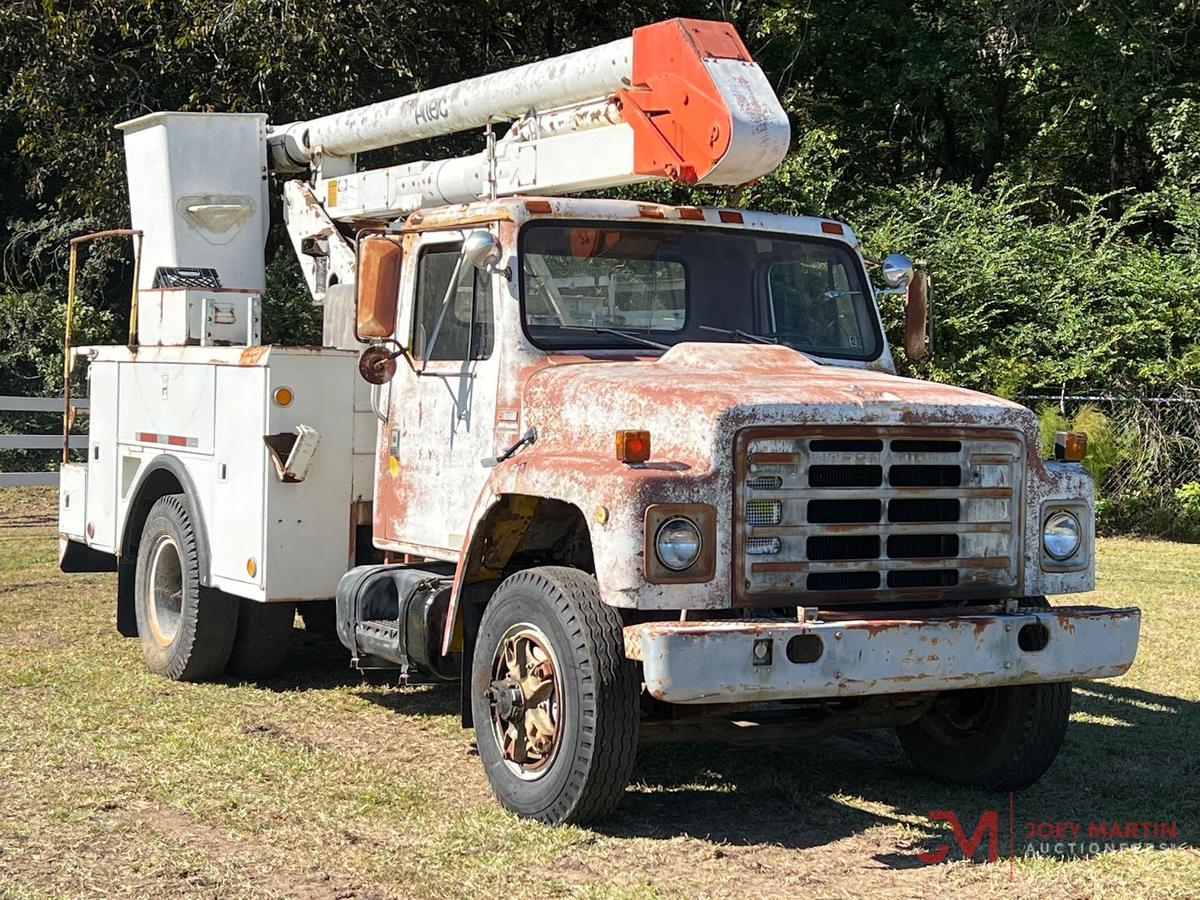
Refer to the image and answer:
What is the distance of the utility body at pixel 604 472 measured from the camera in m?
5.82

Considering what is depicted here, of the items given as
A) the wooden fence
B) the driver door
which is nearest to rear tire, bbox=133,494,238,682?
the driver door

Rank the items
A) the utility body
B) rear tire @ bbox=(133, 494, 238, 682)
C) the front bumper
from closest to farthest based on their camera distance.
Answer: the front bumper
the utility body
rear tire @ bbox=(133, 494, 238, 682)

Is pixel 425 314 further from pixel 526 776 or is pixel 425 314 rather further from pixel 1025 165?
pixel 1025 165

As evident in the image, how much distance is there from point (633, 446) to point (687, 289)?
1.69 meters

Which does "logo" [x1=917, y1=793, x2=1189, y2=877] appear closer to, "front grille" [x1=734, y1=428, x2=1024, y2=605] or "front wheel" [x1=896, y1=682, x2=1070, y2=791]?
"front wheel" [x1=896, y1=682, x2=1070, y2=791]

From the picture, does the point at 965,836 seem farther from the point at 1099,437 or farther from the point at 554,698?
the point at 1099,437

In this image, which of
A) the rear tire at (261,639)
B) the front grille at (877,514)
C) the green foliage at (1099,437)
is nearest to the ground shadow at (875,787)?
the rear tire at (261,639)

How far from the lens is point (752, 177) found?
7164mm

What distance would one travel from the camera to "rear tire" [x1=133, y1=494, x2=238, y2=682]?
8.78 meters

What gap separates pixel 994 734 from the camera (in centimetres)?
684

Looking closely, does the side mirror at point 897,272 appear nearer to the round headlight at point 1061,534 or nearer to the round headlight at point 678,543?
the round headlight at point 1061,534

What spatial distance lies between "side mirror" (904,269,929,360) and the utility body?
0.02m

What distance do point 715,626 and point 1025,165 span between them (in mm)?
21907

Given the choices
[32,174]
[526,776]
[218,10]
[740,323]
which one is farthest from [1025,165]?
[526,776]
